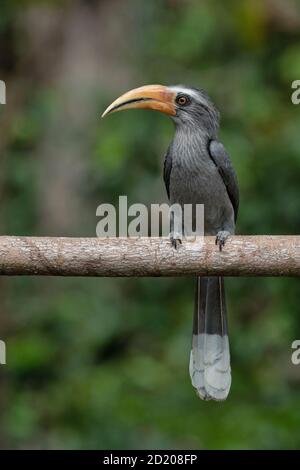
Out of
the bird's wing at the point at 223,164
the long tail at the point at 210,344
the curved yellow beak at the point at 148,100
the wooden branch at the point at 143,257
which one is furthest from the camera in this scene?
the bird's wing at the point at 223,164

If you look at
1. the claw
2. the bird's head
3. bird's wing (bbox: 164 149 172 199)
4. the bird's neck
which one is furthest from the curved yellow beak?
the claw

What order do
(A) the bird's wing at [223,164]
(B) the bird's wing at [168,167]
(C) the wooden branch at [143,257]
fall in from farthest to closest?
(B) the bird's wing at [168,167] < (A) the bird's wing at [223,164] < (C) the wooden branch at [143,257]

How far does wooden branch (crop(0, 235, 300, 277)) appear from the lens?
16.2ft

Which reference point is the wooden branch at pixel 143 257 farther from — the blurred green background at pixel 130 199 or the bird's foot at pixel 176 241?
the blurred green background at pixel 130 199

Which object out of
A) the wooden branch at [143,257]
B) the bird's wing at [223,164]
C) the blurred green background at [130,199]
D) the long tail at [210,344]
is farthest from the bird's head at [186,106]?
the blurred green background at [130,199]

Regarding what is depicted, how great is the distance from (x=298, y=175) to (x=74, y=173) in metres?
2.37

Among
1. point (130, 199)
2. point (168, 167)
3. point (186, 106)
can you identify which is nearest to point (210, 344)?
point (168, 167)

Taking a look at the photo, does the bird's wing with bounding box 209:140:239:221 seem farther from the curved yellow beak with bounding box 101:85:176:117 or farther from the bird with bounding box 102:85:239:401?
the curved yellow beak with bounding box 101:85:176:117

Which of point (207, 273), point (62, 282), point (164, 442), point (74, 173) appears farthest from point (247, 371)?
point (207, 273)

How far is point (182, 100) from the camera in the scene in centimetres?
583

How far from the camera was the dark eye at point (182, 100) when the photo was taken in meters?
5.82

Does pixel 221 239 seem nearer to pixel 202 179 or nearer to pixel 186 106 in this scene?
pixel 202 179

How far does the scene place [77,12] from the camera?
968 cm

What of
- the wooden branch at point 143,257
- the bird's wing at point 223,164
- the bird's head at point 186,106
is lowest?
the wooden branch at point 143,257
